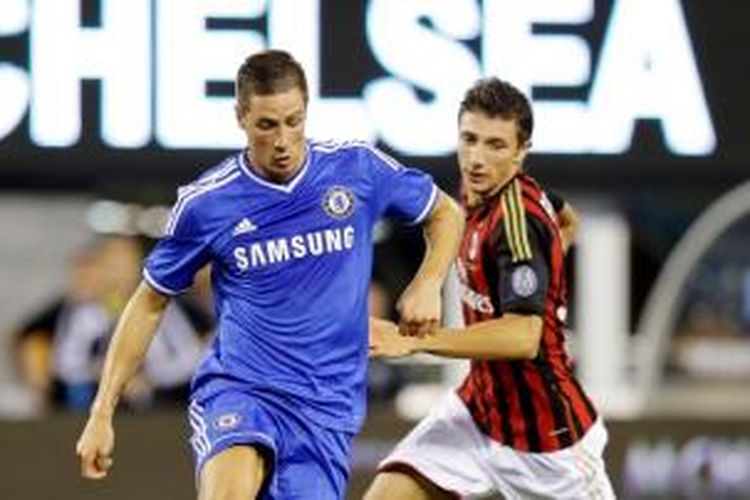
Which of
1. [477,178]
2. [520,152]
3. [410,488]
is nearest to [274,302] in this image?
[477,178]

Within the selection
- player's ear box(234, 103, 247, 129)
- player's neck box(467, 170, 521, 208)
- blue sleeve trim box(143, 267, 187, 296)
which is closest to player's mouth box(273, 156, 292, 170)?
player's ear box(234, 103, 247, 129)

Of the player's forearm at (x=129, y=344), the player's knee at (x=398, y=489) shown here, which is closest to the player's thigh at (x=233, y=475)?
the player's forearm at (x=129, y=344)

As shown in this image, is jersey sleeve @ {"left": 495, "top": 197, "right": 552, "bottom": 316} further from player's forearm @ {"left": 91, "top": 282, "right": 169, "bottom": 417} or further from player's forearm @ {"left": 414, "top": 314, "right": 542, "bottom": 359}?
player's forearm @ {"left": 91, "top": 282, "right": 169, "bottom": 417}

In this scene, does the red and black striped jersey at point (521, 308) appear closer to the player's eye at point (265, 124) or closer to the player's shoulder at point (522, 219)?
the player's shoulder at point (522, 219)

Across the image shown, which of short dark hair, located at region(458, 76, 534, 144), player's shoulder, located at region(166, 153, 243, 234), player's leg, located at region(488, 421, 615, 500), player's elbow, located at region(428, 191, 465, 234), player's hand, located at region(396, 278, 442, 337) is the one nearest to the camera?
player's hand, located at region(396, 278, 442, 337)

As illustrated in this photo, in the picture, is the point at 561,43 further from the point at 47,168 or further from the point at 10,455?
the point at 10,455

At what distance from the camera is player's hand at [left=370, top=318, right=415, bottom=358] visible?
25.6 feet

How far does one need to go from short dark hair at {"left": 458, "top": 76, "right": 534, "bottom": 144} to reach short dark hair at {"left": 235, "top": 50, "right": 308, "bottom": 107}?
0.85 m

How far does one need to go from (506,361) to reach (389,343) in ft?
2.96

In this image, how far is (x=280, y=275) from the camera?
7.97 m

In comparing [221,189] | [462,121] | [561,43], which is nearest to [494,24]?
[561,43]

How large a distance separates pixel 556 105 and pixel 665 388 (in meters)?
1.93

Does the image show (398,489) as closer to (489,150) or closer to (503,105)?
(489,150)

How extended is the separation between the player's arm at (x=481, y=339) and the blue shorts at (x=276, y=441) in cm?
28
